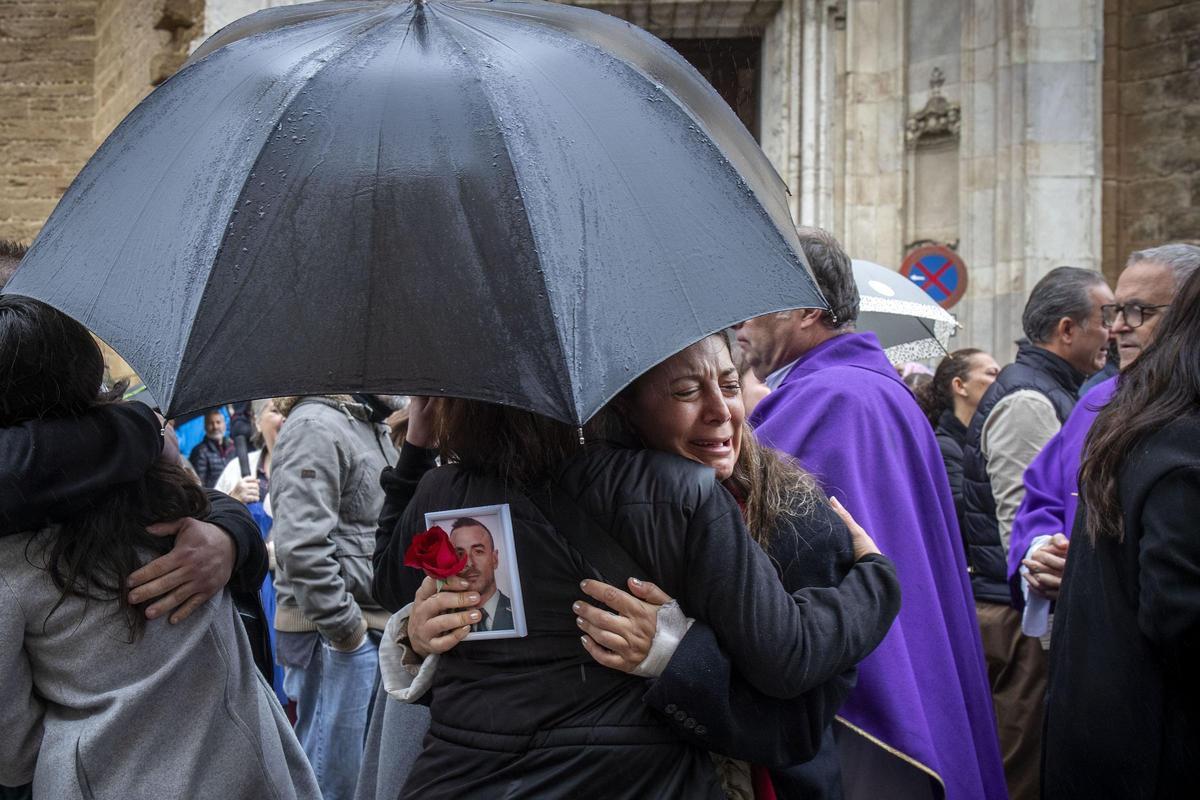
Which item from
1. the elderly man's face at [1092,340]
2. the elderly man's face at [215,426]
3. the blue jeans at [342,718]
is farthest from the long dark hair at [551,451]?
the elderly man's face at [215,426]

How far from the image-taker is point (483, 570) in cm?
193

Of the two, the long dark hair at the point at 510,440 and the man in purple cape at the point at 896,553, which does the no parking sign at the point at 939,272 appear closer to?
the man in purple cape at the point at 896,553

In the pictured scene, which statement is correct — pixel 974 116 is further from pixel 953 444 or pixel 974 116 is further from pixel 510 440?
pixel 510 440

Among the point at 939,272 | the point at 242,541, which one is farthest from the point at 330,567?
the point at 939,272

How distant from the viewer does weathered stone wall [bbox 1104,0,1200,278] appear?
10.9 meters

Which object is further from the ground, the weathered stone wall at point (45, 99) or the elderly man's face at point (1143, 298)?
the weathered stone wall at point (45, 99)

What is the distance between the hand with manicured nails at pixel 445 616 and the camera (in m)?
1.94

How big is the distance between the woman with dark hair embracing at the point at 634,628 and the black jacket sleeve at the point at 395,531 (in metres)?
0.20

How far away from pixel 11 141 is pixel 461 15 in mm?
14330

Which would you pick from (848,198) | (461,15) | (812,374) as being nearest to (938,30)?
(848,198)

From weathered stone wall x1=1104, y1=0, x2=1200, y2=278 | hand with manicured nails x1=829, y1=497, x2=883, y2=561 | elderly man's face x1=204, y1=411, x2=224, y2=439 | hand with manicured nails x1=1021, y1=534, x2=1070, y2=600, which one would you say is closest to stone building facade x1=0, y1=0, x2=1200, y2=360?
weathered stone wall x1=1104, y1=0, x2=1200, y2=278

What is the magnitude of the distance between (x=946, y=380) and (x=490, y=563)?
14.4ft

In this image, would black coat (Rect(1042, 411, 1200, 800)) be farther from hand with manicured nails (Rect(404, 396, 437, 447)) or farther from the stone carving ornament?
the stone carving ornament

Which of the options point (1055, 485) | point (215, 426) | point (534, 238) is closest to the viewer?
point (534, 238)
